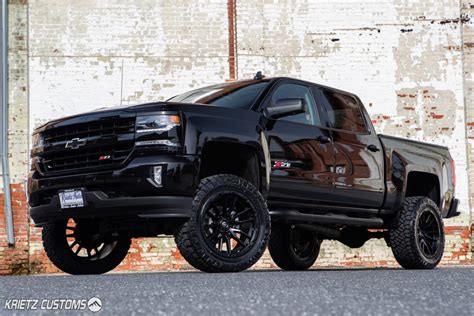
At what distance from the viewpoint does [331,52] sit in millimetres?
15266

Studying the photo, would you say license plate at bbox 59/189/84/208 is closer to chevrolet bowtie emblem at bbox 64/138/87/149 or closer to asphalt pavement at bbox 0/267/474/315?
chevrolet bowtie emblem at bbox 64/138/87/149

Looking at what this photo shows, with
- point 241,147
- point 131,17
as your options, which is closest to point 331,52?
point 131,17

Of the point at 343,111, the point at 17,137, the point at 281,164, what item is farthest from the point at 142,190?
the point at 17,137

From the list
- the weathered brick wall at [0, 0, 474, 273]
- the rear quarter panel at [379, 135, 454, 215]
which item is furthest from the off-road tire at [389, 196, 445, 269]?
the weathered brick wall at [0, 0, 474, 273]

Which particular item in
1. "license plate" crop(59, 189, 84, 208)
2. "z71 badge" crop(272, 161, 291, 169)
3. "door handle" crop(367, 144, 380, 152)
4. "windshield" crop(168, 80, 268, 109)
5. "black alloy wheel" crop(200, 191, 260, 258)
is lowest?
"black alloy wheel" crop(200, 191, 260, 258)

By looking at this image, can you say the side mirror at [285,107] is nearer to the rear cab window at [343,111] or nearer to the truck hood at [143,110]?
the truck hood at [143,110]

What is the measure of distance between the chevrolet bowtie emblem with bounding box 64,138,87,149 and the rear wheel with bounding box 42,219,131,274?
0.89 metres

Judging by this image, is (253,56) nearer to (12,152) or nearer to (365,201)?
(12,152)

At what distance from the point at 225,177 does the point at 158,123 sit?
0.73 meters

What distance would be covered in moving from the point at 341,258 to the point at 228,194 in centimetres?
862

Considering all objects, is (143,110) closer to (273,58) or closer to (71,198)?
(71,198)

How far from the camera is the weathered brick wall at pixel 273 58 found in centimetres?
1480

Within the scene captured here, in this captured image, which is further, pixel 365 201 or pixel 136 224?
pixel 365 201

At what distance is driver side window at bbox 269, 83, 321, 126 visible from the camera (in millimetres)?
7798
